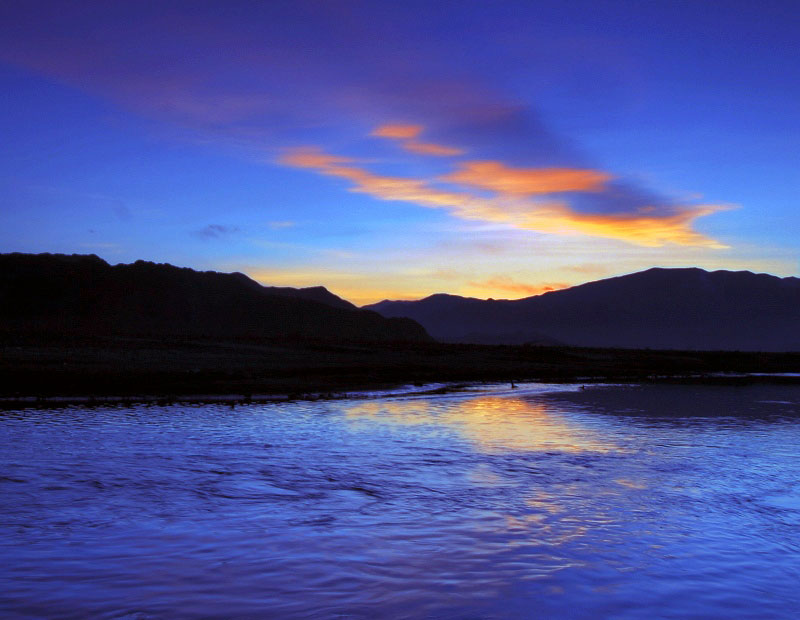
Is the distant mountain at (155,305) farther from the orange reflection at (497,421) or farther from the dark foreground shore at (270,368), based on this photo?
the orange reflection at (497,421)

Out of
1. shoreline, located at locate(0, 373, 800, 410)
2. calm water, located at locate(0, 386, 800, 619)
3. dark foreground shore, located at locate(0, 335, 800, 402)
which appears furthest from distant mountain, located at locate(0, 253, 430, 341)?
calm water, located at locate(0, 386, 800, 619)

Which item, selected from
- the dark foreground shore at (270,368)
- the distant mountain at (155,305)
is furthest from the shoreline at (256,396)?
the distant mountain at (155,305)

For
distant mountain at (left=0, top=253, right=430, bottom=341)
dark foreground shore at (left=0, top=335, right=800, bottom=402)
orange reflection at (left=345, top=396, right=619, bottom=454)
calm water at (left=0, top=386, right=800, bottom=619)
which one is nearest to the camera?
calm water at (left=0, top=386, right=800, bottom=619)

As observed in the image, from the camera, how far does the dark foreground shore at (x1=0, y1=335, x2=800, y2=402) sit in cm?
2998

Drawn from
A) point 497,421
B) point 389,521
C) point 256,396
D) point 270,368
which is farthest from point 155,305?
point 389,521

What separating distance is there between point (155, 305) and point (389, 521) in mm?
130821

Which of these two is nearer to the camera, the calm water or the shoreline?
the calm water

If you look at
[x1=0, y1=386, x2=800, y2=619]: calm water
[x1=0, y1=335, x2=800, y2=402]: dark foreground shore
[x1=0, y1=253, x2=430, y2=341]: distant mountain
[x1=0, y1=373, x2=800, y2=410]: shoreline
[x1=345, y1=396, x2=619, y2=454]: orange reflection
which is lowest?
[x1=0, y1=386, x2=800, y2=619]: calm water

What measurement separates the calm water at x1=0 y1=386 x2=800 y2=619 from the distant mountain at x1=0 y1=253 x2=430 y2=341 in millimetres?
106504

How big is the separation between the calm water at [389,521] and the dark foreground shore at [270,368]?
8942 millimetres

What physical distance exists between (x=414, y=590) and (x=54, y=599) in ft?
12.2

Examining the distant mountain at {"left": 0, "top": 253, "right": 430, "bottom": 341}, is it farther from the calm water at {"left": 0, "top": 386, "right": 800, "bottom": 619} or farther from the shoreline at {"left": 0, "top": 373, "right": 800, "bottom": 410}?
the calm water at {"left": 0, "top": 386, "right": 800, "bottom": 619}

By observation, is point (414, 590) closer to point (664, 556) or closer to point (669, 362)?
point (664, 556)

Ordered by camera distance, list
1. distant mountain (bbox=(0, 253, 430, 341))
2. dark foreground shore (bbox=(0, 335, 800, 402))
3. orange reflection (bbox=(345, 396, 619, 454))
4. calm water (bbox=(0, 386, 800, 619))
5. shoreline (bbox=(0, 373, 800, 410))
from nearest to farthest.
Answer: calm water (bbox=(0, 386, 800, 619))
orange reflection (bbox=(345, 396, 619, 454))
shoreline (bbox=(0, 373, 800, 410))
dark foreground shore (bbox=(0, 335, 800, 402))
distant mountain (bbox=(0, 253, 430, 341))
